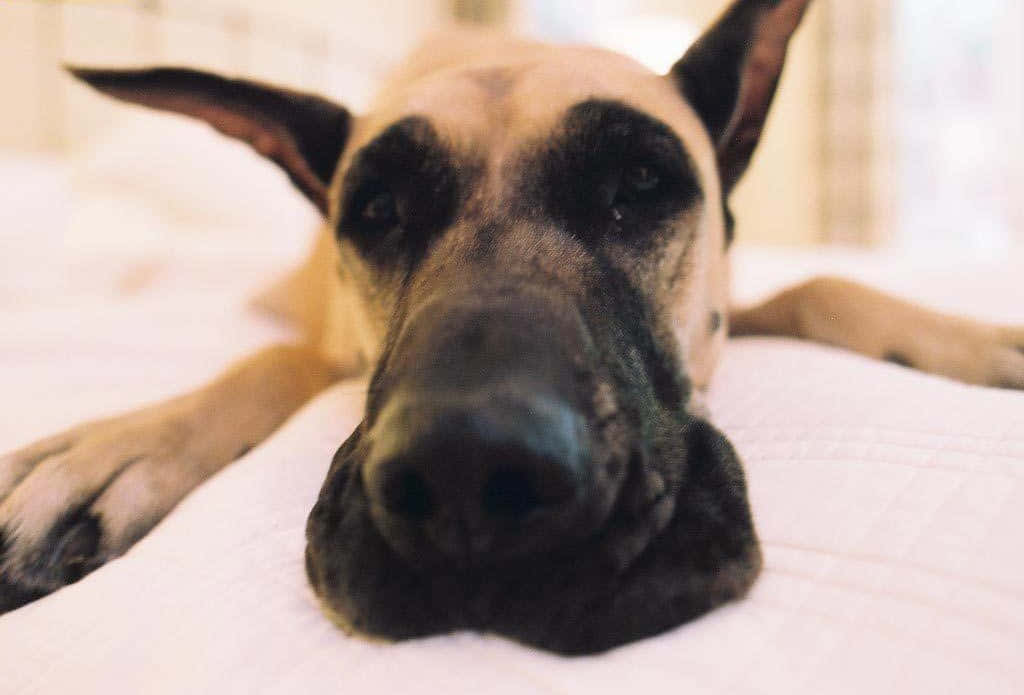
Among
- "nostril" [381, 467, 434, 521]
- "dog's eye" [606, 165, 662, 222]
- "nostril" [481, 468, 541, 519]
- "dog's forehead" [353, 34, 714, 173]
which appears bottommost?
"nostril" [381, 467, 434, 521]

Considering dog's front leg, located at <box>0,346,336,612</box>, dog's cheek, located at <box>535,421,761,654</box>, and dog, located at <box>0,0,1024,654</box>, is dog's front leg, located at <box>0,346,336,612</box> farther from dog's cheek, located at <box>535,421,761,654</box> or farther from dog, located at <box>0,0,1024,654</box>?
dog's cheek, located at <box>535,421,761,654</box>

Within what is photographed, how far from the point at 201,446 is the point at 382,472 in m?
0.62

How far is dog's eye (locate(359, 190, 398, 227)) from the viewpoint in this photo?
3.65 ft

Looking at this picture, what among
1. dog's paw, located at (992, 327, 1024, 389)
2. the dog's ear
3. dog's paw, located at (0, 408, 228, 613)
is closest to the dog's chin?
dog's paw, located at (0, 408, 228, 613)

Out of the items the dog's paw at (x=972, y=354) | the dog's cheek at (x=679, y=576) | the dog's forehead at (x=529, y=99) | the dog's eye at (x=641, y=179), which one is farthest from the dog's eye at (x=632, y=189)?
the dog's paw at (x=972, y=354)

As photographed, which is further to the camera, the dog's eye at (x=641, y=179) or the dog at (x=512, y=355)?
the dog's eye at (x=641, y=179)

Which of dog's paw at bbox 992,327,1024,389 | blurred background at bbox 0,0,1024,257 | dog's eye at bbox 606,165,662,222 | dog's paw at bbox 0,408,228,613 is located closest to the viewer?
dog's paw at bbox 0,408,228,613

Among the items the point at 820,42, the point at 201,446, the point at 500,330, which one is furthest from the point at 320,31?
the point at 500,330

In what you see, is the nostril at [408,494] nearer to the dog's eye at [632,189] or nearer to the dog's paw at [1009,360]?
the dog's eye at [632,189]

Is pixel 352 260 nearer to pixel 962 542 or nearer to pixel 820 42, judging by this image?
pixel 962 542

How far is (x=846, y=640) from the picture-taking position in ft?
1.71

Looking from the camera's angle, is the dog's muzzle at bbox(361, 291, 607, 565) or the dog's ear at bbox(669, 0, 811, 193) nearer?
the dog's muzzle at bbox(361, 291, 607, 565)

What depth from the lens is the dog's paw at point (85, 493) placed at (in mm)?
813

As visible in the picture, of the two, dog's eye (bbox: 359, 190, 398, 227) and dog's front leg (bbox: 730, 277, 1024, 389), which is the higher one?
dog's eye (bbox: 359, 190, 398, 227)
